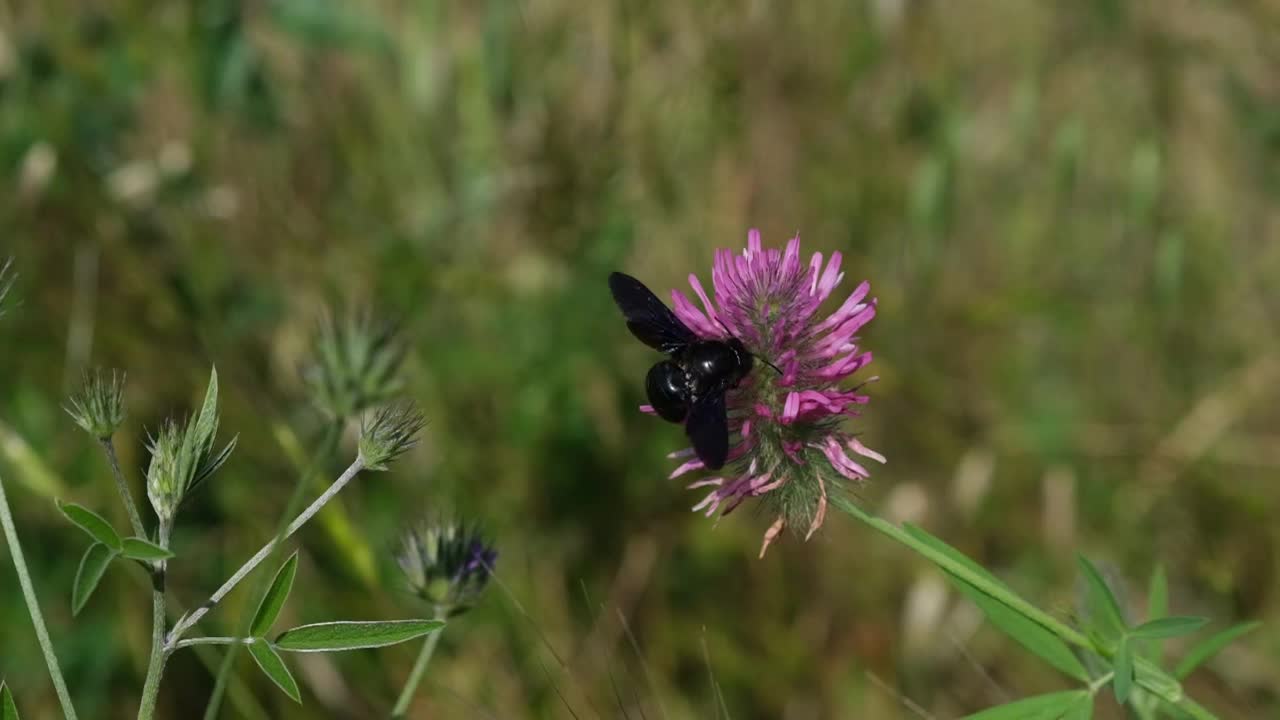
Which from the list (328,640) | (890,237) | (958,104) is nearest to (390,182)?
(890,237)

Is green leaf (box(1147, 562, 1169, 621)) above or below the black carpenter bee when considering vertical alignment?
below

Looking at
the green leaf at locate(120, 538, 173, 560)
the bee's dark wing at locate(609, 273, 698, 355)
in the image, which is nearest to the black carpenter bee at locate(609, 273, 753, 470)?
the bee's dark wing at locate(609, 273, 698, 355)

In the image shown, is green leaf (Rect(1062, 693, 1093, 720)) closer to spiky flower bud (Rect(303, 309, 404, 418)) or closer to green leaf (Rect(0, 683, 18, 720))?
spiky flower bud (Rect(303, 309, 404, 418))

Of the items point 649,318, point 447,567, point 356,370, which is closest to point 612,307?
point 649,318

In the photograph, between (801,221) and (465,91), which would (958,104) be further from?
(465,91)

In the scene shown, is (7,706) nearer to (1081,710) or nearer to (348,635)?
(348,635)
